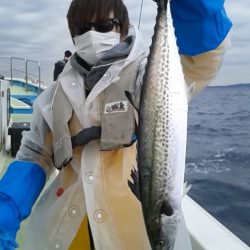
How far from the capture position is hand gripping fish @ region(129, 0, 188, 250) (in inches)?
53.1

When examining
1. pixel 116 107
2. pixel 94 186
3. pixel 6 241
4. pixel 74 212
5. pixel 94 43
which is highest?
pixel 94 43

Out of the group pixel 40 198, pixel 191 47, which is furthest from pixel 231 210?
pixel 191 47

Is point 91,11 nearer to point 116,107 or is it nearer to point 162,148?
point 116,107

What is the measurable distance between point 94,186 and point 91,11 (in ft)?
2.41

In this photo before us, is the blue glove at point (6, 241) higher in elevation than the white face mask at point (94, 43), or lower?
lower

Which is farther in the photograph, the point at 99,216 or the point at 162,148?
the point at 99,216

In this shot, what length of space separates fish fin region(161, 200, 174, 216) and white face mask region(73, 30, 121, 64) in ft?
2.66

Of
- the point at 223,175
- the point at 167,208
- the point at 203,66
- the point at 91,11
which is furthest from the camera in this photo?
the point at 223,175

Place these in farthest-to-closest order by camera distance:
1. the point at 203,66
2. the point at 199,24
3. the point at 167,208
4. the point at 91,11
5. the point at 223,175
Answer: the point at 223,175
the point at 91,11
the point at 203,66
the point at 199,24
the point at 167,208

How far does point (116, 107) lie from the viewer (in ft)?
5.88

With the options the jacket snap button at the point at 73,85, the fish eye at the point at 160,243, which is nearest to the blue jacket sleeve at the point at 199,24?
the jacket snap button at the point at 73,85

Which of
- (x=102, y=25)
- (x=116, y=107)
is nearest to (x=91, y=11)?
(x=102, y=25)

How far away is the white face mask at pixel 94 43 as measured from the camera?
6.00 ft

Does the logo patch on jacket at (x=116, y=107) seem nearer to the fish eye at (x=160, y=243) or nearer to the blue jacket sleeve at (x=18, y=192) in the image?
the blue jacket sleeve at (x=18, y=192)
